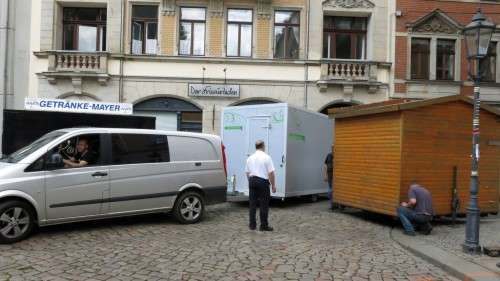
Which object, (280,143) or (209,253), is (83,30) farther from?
(209,253)

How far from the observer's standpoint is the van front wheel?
10.8m

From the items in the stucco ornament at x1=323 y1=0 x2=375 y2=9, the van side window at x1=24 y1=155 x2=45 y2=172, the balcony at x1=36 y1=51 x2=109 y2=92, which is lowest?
the van side window at x1=24 y1=155 x2=45 y2=172

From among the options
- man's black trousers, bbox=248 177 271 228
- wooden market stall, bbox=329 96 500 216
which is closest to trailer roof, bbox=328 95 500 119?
wooden market stall, bbox=329 96 500 216

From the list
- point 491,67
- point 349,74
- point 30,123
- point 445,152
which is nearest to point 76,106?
point 30,123

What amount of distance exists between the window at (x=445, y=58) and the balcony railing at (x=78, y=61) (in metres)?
13.8

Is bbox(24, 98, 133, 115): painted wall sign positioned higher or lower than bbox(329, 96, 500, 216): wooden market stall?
higher

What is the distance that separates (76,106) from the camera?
15648mm

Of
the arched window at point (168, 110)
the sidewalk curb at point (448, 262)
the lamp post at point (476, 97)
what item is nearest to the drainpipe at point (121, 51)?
the arched window at point (168, 110)

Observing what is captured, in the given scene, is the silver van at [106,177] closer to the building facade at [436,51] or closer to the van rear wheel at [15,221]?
the van rear wheel at [15,221]

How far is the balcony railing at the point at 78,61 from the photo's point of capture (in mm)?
21062

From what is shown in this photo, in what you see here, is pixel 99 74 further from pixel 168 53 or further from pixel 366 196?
pixel 366 196

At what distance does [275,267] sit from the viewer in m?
7.50

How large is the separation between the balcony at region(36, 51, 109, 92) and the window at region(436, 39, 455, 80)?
13767 mm

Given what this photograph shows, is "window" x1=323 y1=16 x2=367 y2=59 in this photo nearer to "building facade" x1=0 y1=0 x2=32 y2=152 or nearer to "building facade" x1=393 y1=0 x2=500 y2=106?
"building facade" x1=393 y1=0 x2=500 y2=106
